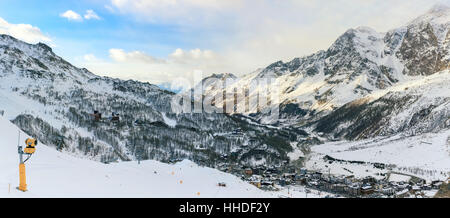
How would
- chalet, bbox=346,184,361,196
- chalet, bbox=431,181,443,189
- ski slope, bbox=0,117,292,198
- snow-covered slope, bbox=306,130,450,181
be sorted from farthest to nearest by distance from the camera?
snow-covered slope, bbox=306,130,450,181, chalet, bbox=431,181,443,189, chalet, bbox=346,184,361,196, ski slope, bbox=0,117,292,198

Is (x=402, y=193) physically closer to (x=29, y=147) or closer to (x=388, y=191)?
(x=388, y=191)

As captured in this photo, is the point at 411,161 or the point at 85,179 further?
the point at 411,161

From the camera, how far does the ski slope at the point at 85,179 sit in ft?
75.6

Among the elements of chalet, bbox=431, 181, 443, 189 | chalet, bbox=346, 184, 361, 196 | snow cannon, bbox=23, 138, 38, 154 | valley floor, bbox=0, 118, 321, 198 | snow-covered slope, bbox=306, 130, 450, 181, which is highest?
snow cannon, bbox=23, 138, 38, 154

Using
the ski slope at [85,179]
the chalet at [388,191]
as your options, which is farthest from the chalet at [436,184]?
the ski slope at [85,179]

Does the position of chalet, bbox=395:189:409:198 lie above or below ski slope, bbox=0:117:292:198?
below

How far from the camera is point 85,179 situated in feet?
90.3

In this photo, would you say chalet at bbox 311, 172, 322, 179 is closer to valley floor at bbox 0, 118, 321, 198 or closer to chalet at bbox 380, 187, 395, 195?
chalet at bbox 380, 187, 395, 195

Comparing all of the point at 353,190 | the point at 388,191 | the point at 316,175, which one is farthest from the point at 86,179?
the point at 316,175

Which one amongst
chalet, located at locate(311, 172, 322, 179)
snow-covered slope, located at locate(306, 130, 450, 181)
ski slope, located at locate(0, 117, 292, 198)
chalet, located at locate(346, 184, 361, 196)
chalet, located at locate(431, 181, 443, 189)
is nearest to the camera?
ski slope, located at locate(0, 117, 292, 198)

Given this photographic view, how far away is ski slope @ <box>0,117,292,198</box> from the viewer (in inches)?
907

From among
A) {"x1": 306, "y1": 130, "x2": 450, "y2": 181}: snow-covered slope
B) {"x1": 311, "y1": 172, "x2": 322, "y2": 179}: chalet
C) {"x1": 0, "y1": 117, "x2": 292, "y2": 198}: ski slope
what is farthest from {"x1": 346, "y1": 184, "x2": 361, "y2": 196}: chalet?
{"x1": 0, "y1": 117, "x2": 292, "y2": 198}: ski slope
